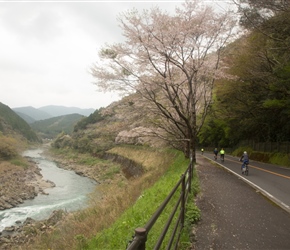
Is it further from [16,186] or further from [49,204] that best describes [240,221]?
[16,186]

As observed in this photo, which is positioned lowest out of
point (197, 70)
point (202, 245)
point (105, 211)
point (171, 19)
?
point (105, 211)

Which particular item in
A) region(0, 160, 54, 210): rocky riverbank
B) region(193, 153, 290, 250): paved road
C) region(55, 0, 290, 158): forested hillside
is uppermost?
region(55, 0, 290, 158): forested hillside

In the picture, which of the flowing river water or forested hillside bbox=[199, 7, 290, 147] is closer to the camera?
forested hillside bbox=[199, 7, 290, 147]

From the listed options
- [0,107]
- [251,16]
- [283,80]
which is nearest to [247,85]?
[283,80]

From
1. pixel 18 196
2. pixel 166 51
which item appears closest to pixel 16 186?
pixel 18 196

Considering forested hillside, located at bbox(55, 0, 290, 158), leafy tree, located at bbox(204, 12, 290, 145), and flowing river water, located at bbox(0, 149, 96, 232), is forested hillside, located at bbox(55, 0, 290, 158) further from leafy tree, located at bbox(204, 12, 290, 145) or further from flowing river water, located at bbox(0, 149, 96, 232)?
flowing river water, located at bbox(0, 149, 96, 232)

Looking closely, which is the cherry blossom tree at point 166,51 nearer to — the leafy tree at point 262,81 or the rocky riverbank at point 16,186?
the leafy tree at point 262,81

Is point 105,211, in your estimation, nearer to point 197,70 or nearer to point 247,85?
point 197,70

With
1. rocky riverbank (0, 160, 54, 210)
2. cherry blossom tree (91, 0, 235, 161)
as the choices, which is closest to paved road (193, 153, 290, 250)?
cherry blossom tree (91, 0, 235, 161)

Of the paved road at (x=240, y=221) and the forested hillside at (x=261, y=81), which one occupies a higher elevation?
the forested hillside at (x=261, y=81)

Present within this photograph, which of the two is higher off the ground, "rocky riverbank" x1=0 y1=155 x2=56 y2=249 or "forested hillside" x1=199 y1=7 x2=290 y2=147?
"forested hillside" x1=199 y1=7 x2=290 y2=147

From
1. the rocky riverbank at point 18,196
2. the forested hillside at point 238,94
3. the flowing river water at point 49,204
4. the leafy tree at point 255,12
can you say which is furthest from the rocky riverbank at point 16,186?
the leafy tree at point 255,12

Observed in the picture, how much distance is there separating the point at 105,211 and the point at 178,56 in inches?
392

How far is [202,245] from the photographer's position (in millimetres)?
5199
